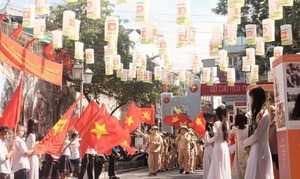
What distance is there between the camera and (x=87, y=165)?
581 inches

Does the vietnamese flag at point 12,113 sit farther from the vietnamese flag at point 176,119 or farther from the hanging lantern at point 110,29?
the vietnamese flag at point 176,119

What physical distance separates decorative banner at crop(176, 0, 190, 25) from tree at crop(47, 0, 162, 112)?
11.6 m

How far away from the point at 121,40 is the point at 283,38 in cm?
1160

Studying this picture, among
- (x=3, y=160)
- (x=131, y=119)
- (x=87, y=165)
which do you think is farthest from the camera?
(x=131, y=119)

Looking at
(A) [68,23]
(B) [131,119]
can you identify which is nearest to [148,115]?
(B) [131,119]

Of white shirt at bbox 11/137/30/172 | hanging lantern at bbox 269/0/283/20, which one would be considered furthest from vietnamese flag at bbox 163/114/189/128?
white shirt at bbox 11/137/30/172

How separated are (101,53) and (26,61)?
37.2 ft

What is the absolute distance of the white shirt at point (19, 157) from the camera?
30.6ft

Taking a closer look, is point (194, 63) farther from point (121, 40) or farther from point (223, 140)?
point (223, 140)

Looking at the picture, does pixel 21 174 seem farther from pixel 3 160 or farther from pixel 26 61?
pixel 26 61

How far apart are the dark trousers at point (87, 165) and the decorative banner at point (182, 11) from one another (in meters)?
4.92

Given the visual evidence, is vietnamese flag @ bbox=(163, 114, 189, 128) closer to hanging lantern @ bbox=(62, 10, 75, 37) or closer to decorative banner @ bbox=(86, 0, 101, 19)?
hanging lantern @ bbox=(62, 10, 75, 37)

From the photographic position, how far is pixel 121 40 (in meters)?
28.7

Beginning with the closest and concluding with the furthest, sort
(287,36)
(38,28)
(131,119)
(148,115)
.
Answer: (131,119), (38,28), (287,36), (148,115)
